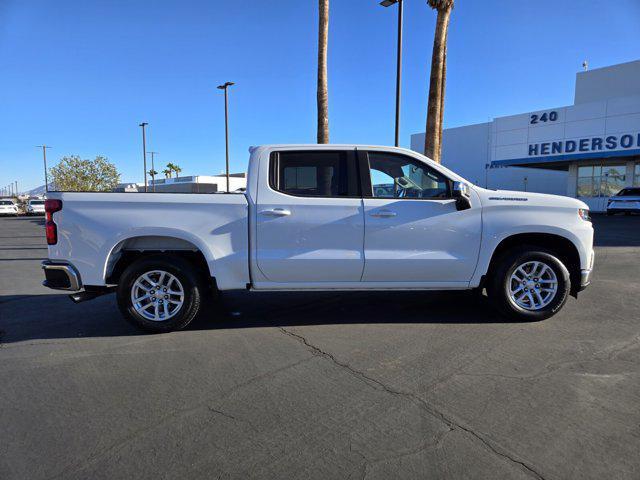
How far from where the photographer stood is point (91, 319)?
555cm

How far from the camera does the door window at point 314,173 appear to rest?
496cm

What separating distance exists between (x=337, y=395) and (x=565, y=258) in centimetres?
355

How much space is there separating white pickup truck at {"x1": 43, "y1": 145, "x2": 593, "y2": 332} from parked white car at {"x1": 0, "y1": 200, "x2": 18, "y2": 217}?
43.0 metres

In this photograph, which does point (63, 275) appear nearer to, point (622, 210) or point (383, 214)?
point (383, 214)

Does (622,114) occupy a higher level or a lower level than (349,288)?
higher

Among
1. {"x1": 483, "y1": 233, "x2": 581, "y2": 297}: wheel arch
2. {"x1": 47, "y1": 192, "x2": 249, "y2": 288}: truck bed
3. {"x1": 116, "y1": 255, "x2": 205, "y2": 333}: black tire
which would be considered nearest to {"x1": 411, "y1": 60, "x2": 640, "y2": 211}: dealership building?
{"x1": 483, "y1": 233, "x2": 581, "y2": 297}: wheel arch

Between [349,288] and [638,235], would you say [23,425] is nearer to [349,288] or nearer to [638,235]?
[349,288]

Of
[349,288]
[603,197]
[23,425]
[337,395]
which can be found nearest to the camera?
[23,425]

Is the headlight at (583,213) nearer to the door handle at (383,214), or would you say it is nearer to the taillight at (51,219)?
the door handle at (383,214)

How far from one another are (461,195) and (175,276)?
3208mm

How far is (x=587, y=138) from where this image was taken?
28.2 m

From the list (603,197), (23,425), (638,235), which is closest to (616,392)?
(23,425)

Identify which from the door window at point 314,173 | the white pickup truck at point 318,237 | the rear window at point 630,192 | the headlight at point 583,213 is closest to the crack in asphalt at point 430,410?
the white pickup truck at point 318,237

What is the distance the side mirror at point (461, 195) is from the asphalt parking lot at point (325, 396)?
136 centimetres
